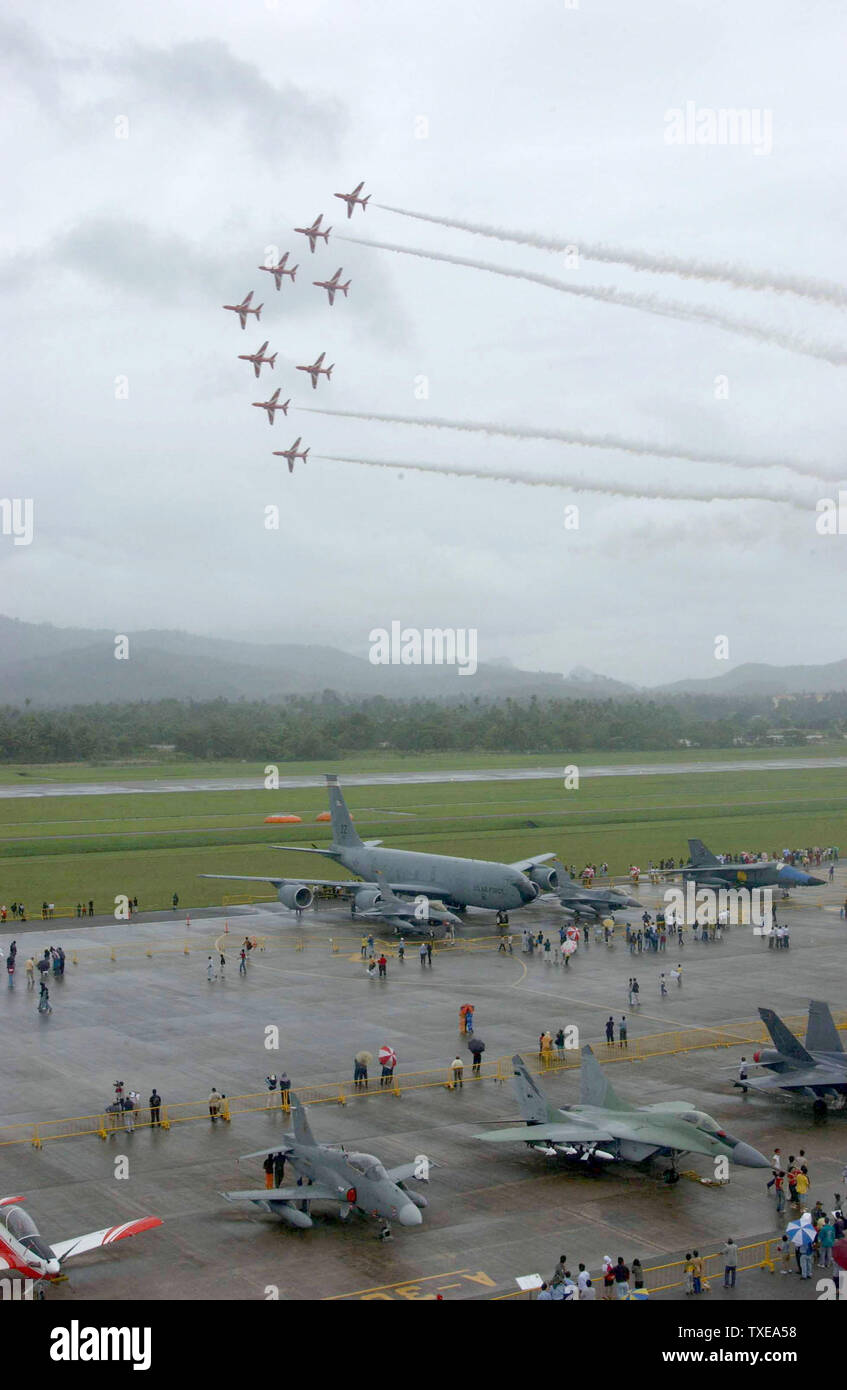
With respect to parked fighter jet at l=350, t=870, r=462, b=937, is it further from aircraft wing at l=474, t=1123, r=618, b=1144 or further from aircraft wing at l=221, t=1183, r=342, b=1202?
aircraft wing at l=221, t=1183, r=342, b=1202

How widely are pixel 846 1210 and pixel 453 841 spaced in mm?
84260

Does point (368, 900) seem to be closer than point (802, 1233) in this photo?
No

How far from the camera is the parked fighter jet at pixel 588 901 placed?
78213mm

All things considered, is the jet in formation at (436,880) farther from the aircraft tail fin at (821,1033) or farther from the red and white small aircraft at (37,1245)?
the red and white small aircraft at (37,1245)

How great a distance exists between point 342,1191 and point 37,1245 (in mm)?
7645

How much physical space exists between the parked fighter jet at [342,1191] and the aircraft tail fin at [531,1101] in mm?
4937

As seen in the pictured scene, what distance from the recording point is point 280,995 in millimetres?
58500

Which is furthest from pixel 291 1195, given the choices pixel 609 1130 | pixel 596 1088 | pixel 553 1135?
pixel 596 1088

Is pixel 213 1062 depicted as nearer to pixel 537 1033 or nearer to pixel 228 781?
pixel 537 1033

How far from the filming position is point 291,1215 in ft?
102

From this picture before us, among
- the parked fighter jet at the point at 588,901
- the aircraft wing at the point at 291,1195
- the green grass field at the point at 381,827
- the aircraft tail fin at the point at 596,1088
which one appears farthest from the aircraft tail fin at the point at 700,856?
the aircraft wing at the point at 291,1195

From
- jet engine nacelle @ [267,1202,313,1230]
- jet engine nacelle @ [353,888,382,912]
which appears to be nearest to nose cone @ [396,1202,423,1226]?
jet engine nacelle @ [267,1202,313,1230]

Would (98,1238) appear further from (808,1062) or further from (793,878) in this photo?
(793,878)
